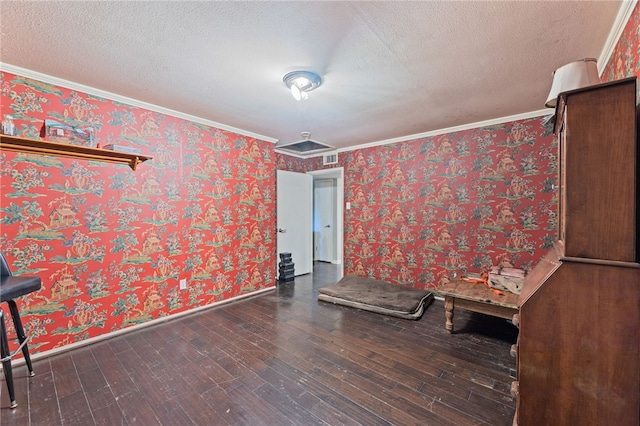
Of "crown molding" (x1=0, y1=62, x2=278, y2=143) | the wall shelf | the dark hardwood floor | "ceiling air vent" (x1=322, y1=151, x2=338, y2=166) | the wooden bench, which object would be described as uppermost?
"crown molding" (x1=0, y1=62, x2=278, y2=143)

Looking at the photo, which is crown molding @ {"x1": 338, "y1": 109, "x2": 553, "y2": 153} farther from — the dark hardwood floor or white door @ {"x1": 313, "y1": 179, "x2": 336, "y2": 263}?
the dark hardwood floor

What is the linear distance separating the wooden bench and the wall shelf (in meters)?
3.26

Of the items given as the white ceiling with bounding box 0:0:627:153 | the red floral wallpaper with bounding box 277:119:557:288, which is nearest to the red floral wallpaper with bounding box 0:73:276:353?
the white ceiling with bounding box 0:0:627:153

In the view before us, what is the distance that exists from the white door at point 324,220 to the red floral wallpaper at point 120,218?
2.82m

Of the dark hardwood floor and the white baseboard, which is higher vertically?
the white baseboard

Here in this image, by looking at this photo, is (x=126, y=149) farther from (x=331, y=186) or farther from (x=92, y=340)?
(x=331, y=186)

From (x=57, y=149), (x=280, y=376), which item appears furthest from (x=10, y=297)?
(x=280, y=376)

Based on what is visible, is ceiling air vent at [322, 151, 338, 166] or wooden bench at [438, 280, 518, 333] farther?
ceiling air vent at [322, 151, 338, 166]

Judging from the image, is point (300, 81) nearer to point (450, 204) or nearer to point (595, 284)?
point (595, 284)

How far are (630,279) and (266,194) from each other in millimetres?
3786

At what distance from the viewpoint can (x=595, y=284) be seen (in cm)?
100

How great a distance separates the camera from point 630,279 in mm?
948

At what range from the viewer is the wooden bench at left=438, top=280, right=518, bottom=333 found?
247 centimetres

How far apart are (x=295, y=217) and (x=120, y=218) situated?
2.79 meters
